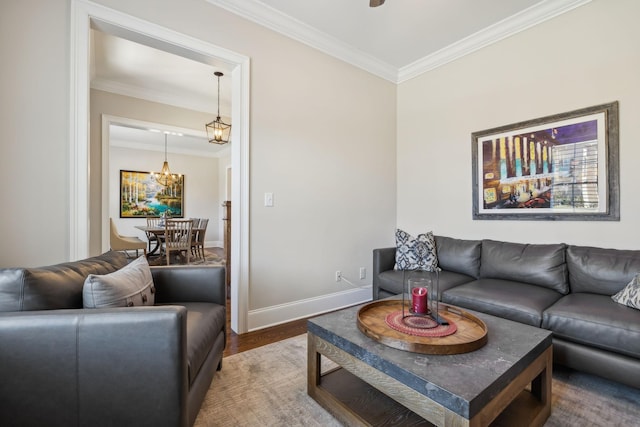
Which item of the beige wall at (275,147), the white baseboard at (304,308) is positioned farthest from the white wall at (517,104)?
the white baseboard at (304,308)

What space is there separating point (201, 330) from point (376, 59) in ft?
10.9

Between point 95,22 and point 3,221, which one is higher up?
point 95,22

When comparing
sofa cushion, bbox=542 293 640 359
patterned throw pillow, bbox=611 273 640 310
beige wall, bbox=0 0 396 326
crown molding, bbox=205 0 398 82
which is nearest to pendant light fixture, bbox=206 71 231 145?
crown molding, bbox=205 0 398 82

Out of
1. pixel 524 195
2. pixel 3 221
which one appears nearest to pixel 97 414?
pixel 3 221

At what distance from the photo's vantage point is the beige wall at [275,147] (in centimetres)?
181

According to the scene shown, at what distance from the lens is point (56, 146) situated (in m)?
1.88

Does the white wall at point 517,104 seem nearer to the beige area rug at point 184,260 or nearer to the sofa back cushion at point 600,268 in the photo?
the sofa back cushion at point 600,268

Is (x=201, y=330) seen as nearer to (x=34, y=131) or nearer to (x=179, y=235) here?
(x=34, y=131)

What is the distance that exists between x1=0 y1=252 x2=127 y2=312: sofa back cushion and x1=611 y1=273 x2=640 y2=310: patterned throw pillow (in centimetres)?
295

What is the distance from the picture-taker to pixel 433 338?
135 cm

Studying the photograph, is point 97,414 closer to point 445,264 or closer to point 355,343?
point 355,343

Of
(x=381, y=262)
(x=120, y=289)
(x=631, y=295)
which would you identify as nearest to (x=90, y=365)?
(x=120, y=289)

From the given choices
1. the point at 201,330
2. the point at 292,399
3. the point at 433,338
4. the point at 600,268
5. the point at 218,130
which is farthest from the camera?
the point at 218,130

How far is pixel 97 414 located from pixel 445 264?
112 inches
